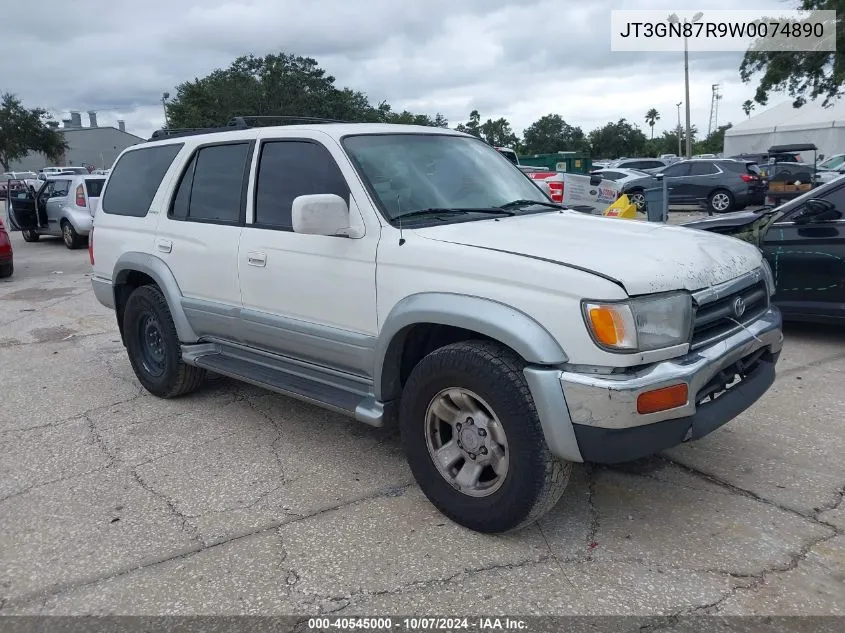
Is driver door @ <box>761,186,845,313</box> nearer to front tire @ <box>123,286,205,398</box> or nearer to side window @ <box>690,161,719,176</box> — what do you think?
front tire @ <box>123,286,205,398</box>

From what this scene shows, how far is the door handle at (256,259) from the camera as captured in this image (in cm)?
401

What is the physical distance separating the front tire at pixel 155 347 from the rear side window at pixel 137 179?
25.3 inches

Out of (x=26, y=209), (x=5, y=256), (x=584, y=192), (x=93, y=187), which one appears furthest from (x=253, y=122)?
(x=26, y=209)

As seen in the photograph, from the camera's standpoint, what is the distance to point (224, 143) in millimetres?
4543

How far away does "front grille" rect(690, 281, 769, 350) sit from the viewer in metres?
2.98

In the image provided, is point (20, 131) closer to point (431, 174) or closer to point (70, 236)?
point (70, 236)

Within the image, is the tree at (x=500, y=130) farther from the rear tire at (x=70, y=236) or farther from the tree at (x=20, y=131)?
the rear tire at (x=70, y=236)

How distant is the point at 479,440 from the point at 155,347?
124 inches

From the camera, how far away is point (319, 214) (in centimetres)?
330

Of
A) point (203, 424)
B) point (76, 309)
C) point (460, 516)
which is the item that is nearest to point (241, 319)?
point (203, 424)

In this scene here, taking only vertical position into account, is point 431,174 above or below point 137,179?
below

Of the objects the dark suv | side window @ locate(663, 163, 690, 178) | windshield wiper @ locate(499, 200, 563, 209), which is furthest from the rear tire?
side window @ locate(663, 163, 690, 178)

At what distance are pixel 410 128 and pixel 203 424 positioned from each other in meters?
2.39

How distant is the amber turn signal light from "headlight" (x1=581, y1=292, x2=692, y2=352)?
6.8 inches
